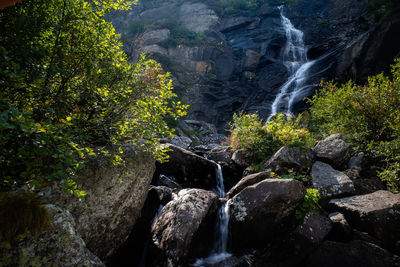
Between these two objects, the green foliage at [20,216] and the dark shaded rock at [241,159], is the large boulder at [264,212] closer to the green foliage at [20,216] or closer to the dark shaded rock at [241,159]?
the dark shaded rock at [241,159]

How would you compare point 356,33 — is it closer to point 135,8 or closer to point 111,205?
point 111,205

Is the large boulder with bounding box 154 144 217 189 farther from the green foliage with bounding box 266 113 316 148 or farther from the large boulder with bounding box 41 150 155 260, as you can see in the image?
the large boulder with bounding box 41 150 155 260

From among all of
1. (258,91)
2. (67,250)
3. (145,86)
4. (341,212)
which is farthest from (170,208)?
(258,91)

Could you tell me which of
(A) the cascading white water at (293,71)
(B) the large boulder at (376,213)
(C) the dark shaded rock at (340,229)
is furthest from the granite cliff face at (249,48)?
(C) the dark shaded rock at (340,229)

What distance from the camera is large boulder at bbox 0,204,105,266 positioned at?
7.05ft

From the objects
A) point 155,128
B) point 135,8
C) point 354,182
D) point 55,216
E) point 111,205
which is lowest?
point 354,182

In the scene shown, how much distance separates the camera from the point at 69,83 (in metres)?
Result: 3.89

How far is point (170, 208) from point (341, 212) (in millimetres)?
4926

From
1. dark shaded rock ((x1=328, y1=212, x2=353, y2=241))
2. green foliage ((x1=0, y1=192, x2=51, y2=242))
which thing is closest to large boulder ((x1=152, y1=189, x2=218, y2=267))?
green foliage ((x1=0, y1=192, x2=51, y2=242))

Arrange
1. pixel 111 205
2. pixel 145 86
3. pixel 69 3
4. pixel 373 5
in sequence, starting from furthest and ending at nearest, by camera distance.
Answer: pixel 373 5, pixel 145 86, pixel 111 205, pixel 69 3

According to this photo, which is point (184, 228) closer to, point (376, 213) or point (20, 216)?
point (20, 216)

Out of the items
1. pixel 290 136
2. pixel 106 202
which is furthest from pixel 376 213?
pixel 106 202

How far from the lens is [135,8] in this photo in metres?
51.3

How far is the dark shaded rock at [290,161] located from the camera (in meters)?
6.75
